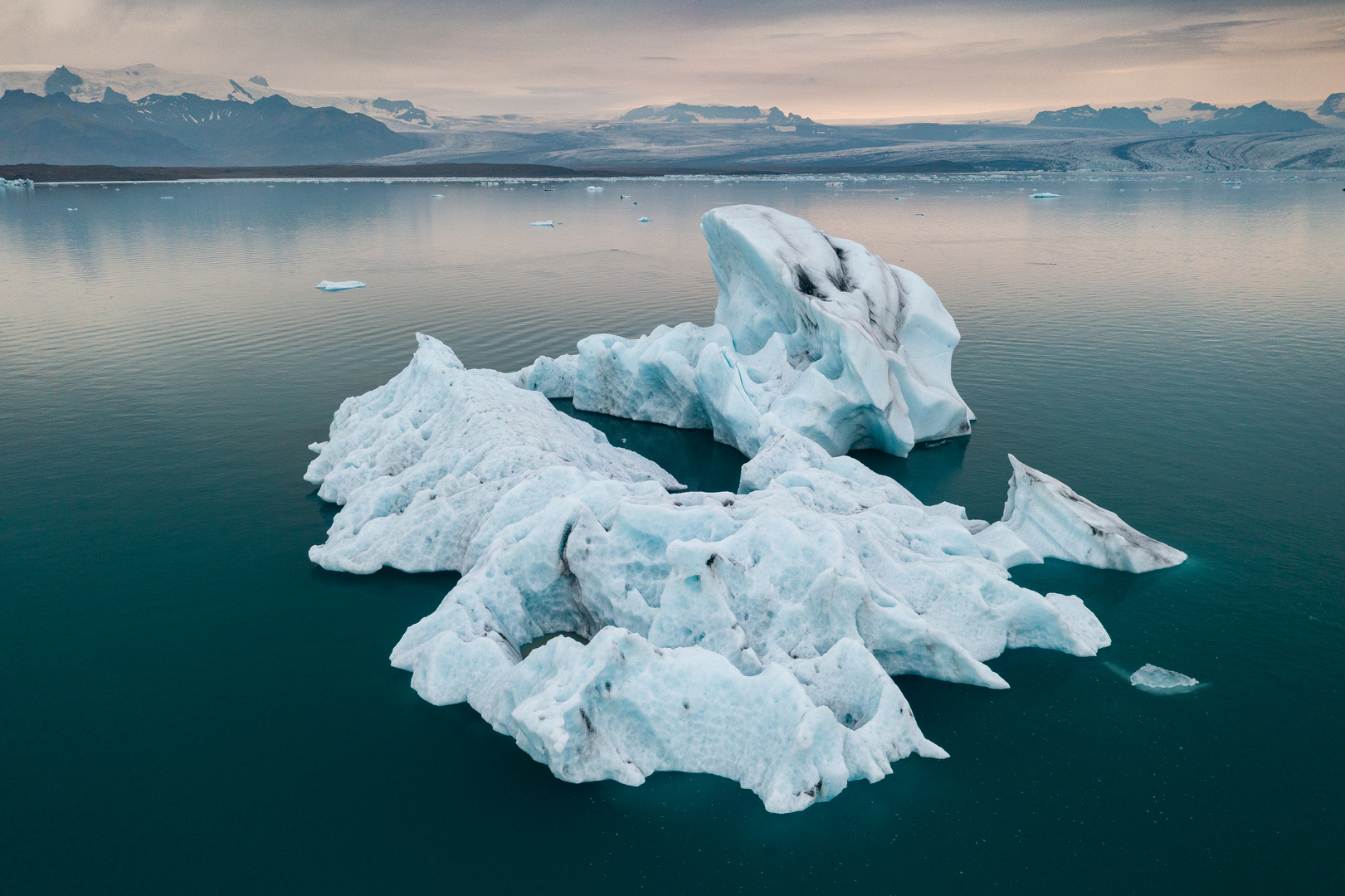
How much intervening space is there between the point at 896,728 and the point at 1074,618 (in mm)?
4321

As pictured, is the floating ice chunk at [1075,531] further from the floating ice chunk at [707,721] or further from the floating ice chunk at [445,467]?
the floating ice chunk at [445,467]

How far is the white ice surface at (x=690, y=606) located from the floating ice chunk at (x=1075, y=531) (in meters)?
1.19

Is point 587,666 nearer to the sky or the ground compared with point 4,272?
nearer to the ground

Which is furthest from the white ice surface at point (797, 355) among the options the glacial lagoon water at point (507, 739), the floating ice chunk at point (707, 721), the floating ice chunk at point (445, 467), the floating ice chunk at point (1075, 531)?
the floating ice chunk at point (707, 721)

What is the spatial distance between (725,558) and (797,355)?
10.1 metres

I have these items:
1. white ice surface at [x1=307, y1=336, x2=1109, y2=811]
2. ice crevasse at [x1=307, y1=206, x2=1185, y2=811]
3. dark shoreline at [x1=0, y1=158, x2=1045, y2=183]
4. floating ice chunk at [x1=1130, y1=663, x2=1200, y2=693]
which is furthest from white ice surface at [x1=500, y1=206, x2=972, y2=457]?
dark shoreline at [x1=0, y1=158, x2=1045, y2=183]

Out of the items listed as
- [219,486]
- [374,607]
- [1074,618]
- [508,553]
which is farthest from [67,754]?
[1074,618]

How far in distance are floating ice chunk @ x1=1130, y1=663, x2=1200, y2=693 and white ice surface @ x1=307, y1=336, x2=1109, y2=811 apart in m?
0.86

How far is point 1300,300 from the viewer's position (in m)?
35.0

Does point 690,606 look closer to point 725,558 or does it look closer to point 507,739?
point 725,558

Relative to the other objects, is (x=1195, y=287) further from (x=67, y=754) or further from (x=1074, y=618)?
(x=67, y=754)

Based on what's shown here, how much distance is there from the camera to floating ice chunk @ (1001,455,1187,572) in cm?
1368

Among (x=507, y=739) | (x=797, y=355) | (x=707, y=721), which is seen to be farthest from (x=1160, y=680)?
(x=797, y=355)

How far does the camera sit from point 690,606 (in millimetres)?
10578
